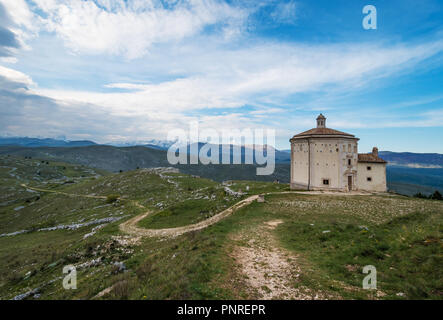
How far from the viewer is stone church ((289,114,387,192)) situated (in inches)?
1607

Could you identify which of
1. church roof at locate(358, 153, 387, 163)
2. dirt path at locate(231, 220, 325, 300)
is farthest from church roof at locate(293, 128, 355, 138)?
dirt path at locate(231, 220, 325, 300)

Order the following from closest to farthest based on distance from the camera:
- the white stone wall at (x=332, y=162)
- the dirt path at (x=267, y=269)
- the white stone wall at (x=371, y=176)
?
the dirt path at (x=267, y=269)
the white stone wall at (x=332, y=162)
the white stone wall at (x=371, y=176)

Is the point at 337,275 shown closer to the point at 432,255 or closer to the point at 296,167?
the point at 432,255

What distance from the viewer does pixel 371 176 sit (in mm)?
42781

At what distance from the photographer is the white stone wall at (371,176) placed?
42.6 metres

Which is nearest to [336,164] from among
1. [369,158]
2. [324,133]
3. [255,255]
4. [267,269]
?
[324,133]

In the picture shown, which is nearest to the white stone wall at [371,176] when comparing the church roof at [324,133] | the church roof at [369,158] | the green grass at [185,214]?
the church roof at [369,158]

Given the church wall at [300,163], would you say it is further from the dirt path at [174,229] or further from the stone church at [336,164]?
the dirt path at [174,229]

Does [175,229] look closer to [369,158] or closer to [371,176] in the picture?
[371,176]

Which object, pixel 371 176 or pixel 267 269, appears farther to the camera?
pixel 371 176

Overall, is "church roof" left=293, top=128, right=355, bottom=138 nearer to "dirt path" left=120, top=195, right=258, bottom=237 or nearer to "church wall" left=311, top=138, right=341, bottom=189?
"church wall" left=311, top=138, right=341, bottom=189

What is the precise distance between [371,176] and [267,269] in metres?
41.5
